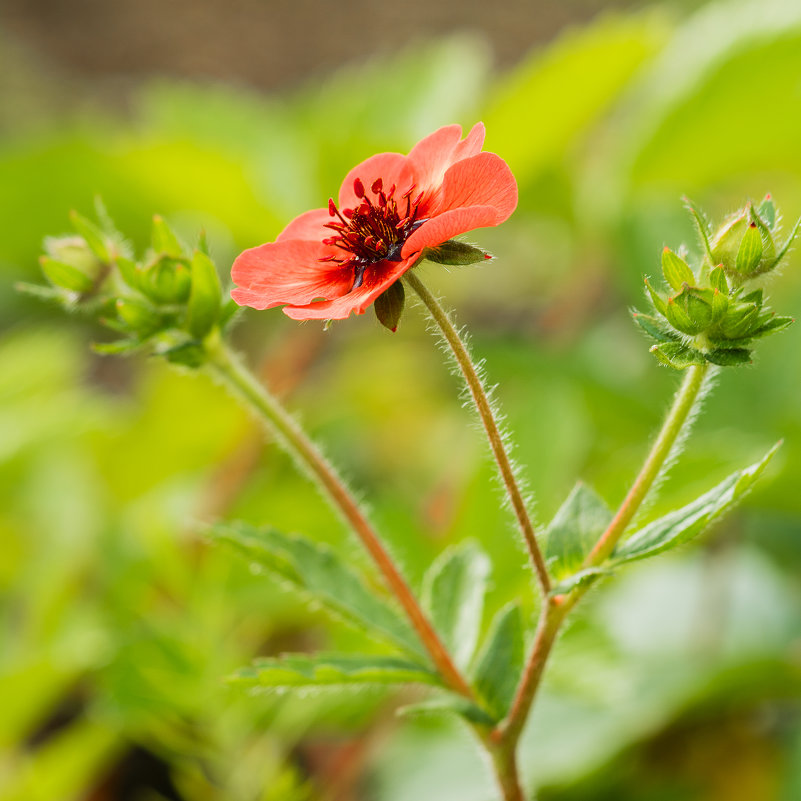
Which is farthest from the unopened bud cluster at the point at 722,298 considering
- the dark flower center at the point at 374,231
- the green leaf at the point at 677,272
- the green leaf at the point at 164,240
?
the green leaf at the point at 164,240

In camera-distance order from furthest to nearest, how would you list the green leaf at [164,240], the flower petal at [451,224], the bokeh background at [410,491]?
the bokeh background at [410,491], the green leaf at [164,240], the flower petal at [451,224]

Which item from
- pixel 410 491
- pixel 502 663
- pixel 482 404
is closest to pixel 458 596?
pixel 502 663

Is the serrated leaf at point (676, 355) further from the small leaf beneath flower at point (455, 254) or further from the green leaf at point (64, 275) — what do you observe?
the green leaf at point (64, 275)

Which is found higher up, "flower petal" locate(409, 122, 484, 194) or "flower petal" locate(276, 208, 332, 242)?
"flower petal" locate(276, 208, 332, 242)

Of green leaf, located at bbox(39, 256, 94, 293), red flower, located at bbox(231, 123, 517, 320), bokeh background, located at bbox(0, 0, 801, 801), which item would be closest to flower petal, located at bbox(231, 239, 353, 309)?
red flower, located at bbox(231, 123, 517, 320)

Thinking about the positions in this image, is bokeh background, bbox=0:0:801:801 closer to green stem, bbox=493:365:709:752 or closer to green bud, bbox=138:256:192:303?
green stem, bbox=493:365:709:752

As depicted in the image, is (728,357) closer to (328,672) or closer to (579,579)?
(579,579)

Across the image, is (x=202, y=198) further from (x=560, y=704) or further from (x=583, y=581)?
(x=583, y=581)
